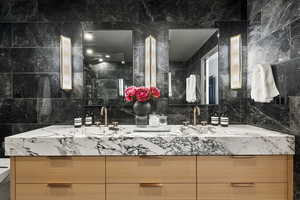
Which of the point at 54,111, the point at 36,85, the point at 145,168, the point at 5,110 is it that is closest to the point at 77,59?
the point at 36,85

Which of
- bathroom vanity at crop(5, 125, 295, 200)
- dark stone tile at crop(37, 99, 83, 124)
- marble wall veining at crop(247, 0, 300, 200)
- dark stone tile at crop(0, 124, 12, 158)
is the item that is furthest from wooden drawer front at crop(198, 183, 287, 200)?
dark stone tile at crop(0, 124, 12, 158)

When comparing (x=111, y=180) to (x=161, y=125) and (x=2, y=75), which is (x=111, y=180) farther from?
(x=2, y=75)

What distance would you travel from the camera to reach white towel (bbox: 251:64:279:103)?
167cm

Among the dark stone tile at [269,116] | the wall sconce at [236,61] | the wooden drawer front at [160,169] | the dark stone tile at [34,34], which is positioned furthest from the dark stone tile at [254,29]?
the dark stone tile at [34,34]

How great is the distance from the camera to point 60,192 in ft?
4.99

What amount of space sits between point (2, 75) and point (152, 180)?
2145 mm

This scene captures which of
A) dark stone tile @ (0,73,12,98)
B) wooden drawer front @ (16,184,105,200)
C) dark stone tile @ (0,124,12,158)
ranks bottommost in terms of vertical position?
wooden drawer front @ (16,184,105,200)

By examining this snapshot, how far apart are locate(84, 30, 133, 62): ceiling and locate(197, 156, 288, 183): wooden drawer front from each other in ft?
4.67

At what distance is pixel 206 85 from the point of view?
2.16 metres

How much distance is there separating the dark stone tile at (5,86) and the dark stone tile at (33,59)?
135 mm

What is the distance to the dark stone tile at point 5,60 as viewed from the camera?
85.4 inches

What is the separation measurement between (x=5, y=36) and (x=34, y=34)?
0.35m

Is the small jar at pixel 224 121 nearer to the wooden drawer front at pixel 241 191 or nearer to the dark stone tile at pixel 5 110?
the wooden drawer front at pixel 241 191

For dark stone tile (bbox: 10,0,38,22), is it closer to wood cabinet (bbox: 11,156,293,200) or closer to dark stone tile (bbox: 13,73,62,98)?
dark stone tile (bbox: 13,73,62,98)
